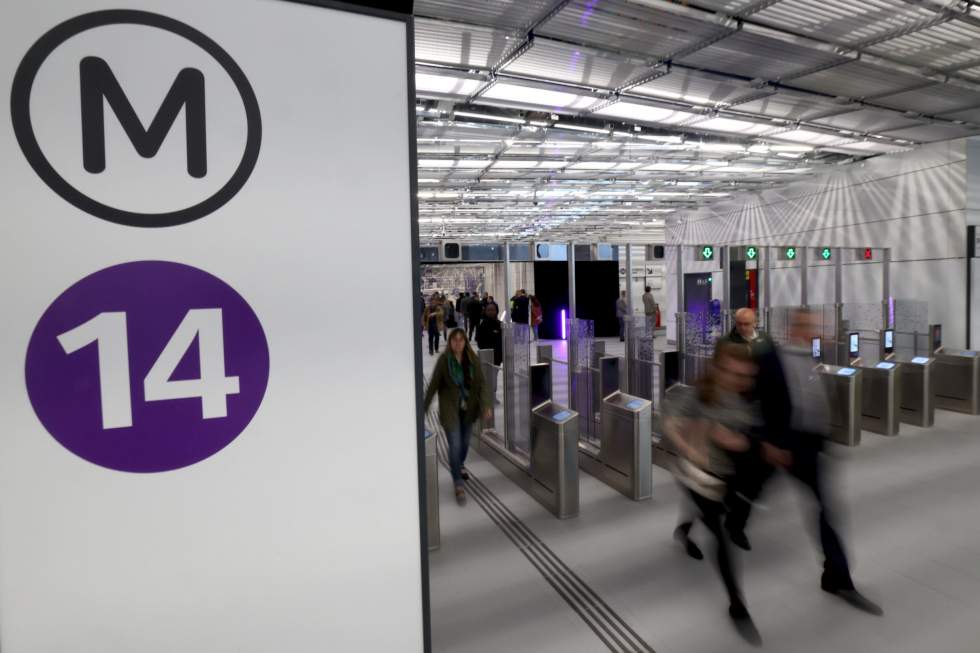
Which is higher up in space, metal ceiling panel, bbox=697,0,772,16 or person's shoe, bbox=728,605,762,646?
metal ceiling panel, bbox=697,0,772,16

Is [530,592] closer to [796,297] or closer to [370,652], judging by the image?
[370,652]

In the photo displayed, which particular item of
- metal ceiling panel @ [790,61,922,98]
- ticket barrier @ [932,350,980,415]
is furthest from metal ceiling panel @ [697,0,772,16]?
ticket barrier @ [932,350,980,415]

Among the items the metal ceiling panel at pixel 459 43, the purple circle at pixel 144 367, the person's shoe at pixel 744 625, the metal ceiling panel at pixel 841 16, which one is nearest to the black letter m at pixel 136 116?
the purple circle at pixel 144 367

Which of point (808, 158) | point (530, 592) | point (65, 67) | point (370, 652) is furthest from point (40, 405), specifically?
point (808, 158)

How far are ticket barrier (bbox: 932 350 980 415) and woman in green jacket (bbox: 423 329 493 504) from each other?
6270 millimetres

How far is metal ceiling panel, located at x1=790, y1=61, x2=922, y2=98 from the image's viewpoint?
5.79 metres

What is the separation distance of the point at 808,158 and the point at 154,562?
1176 centimetres

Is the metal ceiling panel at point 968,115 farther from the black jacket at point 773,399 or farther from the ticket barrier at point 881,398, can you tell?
the black jacket at point 773,399

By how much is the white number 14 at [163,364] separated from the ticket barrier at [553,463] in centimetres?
310

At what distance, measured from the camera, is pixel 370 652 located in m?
1.43

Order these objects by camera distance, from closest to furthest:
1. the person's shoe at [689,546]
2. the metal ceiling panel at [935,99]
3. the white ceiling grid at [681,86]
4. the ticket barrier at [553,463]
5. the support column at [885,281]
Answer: the person's shoe at [689,546] < the ticket barrier at [553,463] < the white ceiling grid at [681,86] < the metal ceiling panel at [935,99] < the support column at [885,281]

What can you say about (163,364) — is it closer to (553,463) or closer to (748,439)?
(748,439)

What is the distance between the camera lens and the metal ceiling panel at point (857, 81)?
5.79 m

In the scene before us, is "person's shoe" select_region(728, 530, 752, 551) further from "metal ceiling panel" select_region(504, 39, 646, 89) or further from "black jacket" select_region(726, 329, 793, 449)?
"metal ceiling panel" select_region(504, 39, 646, 89)
